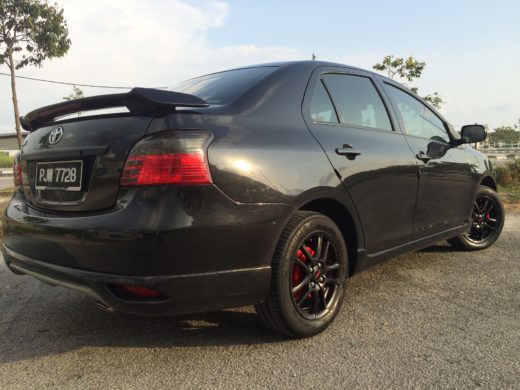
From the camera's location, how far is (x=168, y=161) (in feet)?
6.63

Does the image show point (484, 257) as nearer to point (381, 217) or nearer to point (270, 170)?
point (381, 217)

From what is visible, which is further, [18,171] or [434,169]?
[434,169]

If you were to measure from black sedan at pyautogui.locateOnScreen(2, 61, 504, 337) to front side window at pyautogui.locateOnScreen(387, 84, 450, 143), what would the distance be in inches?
20.3

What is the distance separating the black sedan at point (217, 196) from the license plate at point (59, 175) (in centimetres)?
1

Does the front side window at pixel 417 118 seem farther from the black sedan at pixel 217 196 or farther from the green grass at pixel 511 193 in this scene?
A: the green grass at pixel 511 193

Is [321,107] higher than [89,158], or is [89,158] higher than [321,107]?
[321,107]

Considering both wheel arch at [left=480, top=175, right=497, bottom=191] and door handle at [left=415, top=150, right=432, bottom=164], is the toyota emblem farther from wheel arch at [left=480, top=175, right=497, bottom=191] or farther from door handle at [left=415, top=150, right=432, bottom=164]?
wheel arch at [left=480, top=175, right=497, bottom=191]

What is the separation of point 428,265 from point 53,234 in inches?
127

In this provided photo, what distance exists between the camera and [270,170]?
228cm

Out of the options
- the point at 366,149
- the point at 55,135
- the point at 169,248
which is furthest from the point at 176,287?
the point at 366,149

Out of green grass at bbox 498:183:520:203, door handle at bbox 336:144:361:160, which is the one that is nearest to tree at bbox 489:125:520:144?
green grass at bbox 498:183:520:203

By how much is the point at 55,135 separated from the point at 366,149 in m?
1.87

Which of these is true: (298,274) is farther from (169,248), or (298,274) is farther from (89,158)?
(89,158)

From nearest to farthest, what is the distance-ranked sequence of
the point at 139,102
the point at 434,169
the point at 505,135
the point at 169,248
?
the point at 169,248, the point at 139,102, the point at 434,169, the point at 505,135
